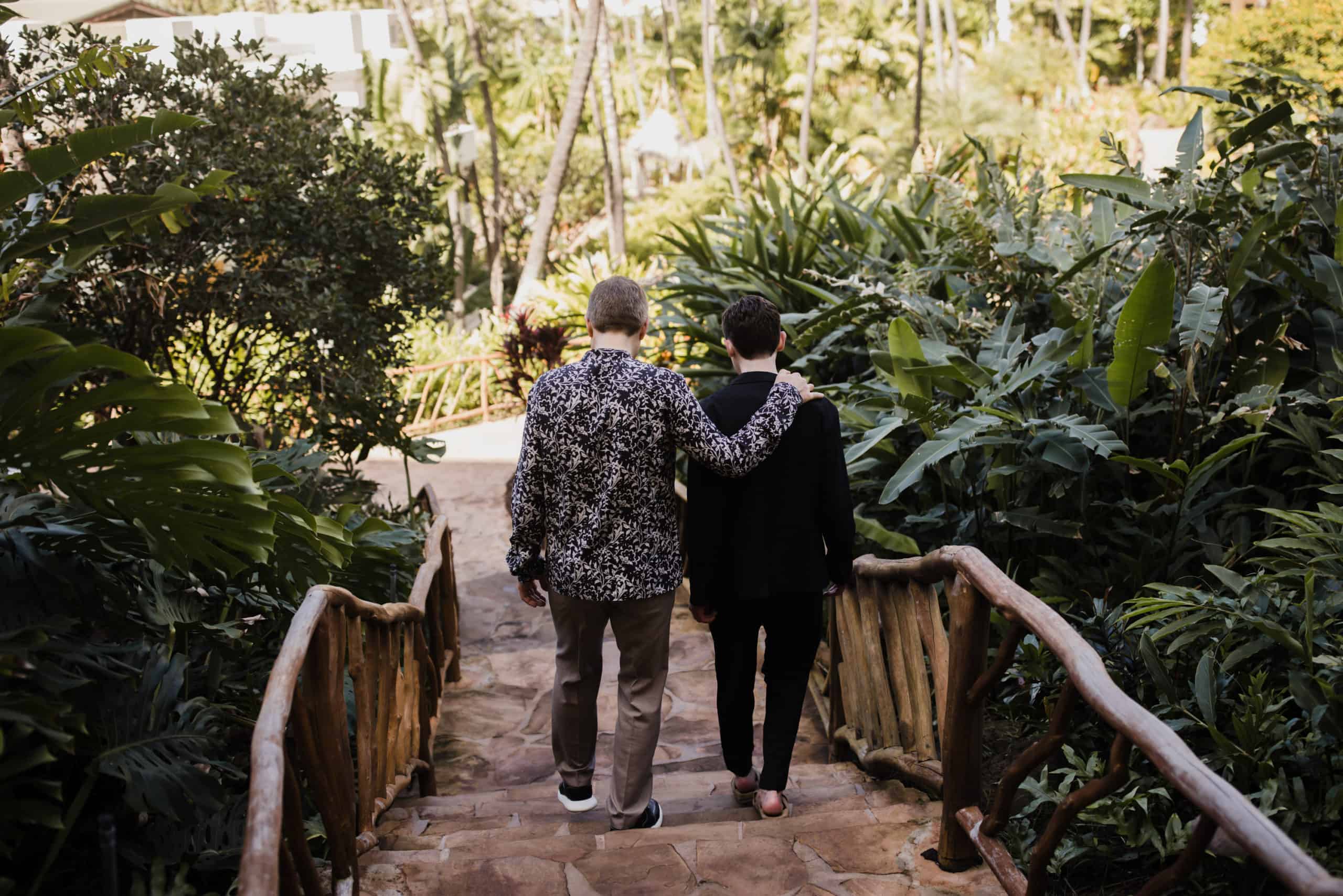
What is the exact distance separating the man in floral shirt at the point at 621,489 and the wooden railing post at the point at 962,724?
71 cm

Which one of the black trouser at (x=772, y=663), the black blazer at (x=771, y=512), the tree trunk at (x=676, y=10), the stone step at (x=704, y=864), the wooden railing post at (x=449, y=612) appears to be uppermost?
the tree trunk at (x=676, y=10)

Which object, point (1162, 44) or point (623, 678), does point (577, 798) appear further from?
point (1162, 44)

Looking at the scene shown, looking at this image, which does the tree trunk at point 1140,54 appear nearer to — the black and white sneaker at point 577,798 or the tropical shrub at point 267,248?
the tropical shrub at point 267,248

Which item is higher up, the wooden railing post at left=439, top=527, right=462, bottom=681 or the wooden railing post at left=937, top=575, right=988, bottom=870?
the wooden railing post at left=937, top=575, right=988, bottom=870

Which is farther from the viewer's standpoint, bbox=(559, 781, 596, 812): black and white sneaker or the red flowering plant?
the red flowering plant

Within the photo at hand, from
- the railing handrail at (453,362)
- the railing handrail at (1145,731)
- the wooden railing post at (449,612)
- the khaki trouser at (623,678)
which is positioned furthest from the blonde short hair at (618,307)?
the railing handrail at (453,362)

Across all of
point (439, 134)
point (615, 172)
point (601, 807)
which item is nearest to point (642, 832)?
point (601, 807)

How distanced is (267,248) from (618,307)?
3438mm

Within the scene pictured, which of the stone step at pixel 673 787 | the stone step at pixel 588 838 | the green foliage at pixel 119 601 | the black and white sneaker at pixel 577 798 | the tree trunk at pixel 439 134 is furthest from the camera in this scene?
the tree trunk at pixel 439 134

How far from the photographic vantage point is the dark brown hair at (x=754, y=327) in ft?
10.5

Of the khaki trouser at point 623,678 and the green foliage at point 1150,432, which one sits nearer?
the green foliage at point 1150,432

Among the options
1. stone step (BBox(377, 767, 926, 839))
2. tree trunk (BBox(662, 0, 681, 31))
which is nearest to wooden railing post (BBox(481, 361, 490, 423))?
stone step (BBox(377, 767, 926, 839))

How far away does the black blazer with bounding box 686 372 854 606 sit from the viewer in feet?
10.3

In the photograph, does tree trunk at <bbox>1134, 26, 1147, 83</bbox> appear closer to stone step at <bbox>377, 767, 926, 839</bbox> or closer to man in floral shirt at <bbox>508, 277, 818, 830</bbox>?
stone step at <bbox>377, 767, 926, 839</bbox>
